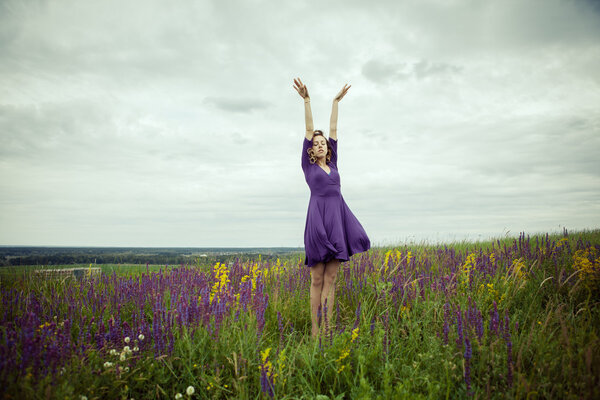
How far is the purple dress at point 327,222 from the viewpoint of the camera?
145 inches

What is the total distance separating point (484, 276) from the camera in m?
5.18

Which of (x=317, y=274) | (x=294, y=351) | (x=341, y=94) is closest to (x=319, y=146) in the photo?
(x=341, y=94)

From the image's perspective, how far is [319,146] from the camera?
157 inches

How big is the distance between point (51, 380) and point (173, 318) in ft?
3.81

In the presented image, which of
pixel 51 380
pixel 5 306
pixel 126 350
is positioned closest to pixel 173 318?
pixel 126 350

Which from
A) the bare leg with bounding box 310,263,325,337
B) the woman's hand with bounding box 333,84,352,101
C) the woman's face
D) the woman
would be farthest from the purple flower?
the woman's hand with bounding box 333,84,352,101

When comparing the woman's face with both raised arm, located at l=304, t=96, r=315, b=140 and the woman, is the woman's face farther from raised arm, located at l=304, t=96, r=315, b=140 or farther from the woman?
raised arm, located at l=304, t=96, r=315, b=140

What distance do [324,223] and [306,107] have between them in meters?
1.47

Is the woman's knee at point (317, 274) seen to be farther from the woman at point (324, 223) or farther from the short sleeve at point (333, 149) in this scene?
the short sleeve at point (333, 149)

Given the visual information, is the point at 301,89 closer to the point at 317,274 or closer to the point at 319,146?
the point at 319,146

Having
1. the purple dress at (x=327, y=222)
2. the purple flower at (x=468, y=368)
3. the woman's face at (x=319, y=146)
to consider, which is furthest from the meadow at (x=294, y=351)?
the woman's face at (x=319, y=146)

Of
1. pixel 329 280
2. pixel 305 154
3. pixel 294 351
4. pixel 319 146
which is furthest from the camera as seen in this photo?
pixel 305 154

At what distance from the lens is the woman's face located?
3.99m

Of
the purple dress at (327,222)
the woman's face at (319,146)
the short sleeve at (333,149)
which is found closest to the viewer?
the purple dress at (327,222)
